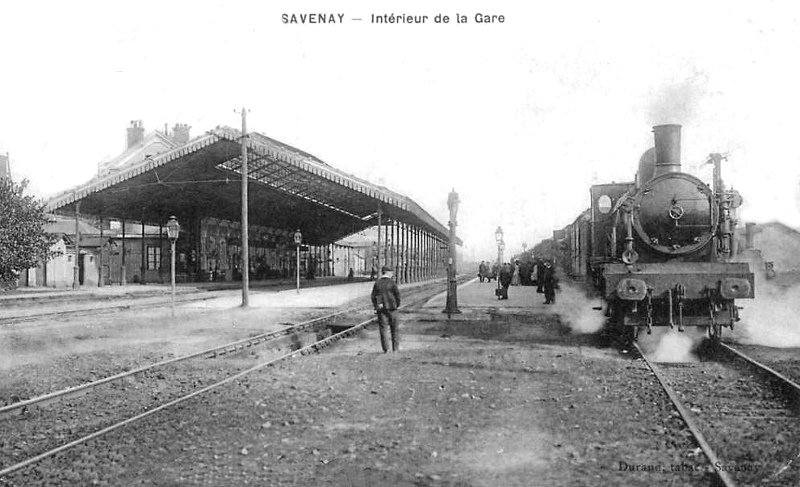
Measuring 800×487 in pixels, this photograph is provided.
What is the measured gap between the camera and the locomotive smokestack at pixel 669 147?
34.8ft

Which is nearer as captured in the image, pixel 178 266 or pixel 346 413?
pixel 346 413

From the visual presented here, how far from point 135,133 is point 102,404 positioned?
197ft

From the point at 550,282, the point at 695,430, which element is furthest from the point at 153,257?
the point at 695,430

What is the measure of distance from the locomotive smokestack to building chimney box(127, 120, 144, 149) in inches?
2299

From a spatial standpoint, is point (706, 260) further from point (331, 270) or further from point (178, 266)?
point (331, 270)

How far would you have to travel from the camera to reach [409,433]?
564 cm

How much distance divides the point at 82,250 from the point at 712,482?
1648 inches

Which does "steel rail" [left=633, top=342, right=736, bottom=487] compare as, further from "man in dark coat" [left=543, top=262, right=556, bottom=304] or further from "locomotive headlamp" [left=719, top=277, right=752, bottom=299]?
"man in dark coat" [left=543, top=262, right=556, bottom=304]

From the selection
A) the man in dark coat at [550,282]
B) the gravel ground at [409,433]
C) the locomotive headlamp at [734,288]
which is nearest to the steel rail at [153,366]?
the gravel ground at [409,433]

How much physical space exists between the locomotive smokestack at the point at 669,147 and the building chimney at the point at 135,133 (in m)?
58.4

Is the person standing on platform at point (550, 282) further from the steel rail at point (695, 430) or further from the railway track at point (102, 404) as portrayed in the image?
the steel rail at point (695, 430)

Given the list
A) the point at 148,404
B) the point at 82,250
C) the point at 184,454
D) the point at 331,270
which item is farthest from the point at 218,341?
the point at 331,270

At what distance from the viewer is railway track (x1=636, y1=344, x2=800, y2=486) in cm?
464

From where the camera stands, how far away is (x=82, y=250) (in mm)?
40812
